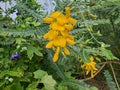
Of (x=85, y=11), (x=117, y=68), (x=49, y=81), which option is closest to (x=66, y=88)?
(x=49, y=81)

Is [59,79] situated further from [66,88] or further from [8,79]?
[8,79]

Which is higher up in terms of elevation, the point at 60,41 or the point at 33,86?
the point at 60,41

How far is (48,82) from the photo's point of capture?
5.41 ft

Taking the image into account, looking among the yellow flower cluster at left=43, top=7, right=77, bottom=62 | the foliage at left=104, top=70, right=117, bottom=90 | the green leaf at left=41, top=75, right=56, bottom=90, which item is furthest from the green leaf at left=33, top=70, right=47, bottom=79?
the yellow flower cluster at left=43, top=7, right=77, bottom=62

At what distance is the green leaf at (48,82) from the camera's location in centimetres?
164

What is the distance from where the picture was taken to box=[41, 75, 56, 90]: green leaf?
1.64 metres

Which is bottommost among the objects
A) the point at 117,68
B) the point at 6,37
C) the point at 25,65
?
the point at 117,68

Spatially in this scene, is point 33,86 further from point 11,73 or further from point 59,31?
point 59,31

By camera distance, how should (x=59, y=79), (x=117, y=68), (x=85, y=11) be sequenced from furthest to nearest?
(x=117, y=68)
(x=59, y=79)
(x=85, y=11)

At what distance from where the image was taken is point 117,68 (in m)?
3.44

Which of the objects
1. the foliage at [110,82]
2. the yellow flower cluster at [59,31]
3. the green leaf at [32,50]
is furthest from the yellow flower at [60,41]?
the foliage at [110,82]

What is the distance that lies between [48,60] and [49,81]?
12 centimetres

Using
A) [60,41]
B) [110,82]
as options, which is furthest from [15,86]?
[60,41]

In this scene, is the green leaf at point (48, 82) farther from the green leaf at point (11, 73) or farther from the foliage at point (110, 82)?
the foliage at point (110, 82)
